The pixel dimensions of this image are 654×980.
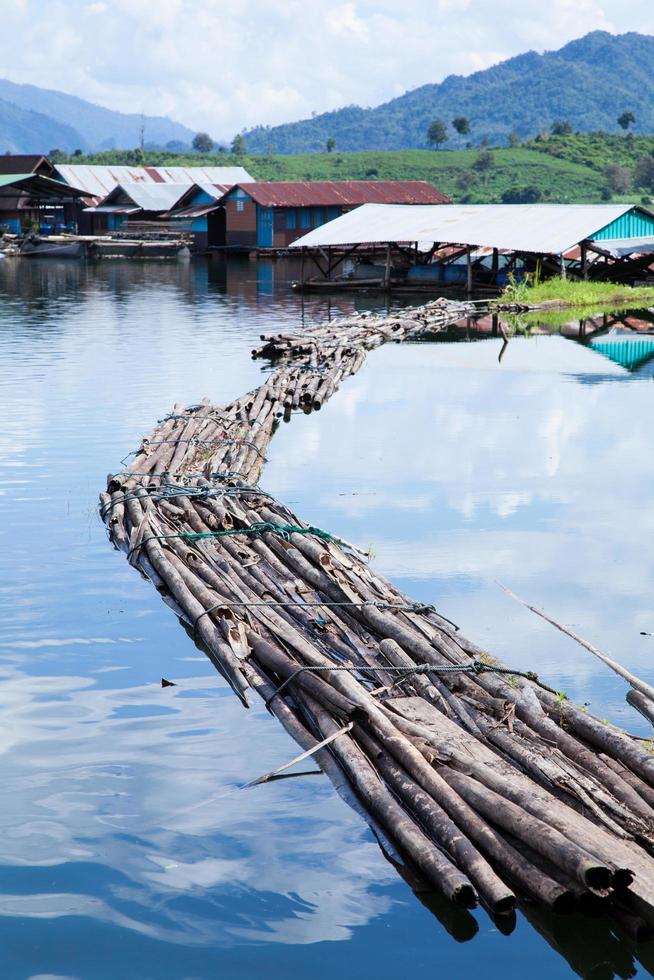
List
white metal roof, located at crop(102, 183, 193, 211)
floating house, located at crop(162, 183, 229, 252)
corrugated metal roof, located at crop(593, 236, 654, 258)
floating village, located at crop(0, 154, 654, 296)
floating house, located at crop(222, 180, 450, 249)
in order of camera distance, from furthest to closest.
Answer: white metal roof, located at crop(102, 183, 193, 211), floating house, located at crop(162, 183, 229, 252), floating house, located at crop(222, 180, 450, 249), corrugated metal roof, located at crop(593, 236, 654, 258), floating village, located at crop(0, 154, 654, 296)

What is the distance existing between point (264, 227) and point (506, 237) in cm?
3597

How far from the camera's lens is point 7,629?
11.6 meters

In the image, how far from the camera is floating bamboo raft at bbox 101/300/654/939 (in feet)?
21.2

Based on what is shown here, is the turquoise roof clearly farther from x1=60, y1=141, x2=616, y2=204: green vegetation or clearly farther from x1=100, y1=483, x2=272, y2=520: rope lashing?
x1=60, y1=141, x2=616, y2=204: green vegetation

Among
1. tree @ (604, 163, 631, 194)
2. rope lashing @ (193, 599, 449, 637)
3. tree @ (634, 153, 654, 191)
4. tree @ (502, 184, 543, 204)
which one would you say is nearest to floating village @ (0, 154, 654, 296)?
tree @ (502, 184, 543, 204)

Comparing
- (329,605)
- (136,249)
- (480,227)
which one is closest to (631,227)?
(480,227)

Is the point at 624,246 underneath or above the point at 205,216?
underneath

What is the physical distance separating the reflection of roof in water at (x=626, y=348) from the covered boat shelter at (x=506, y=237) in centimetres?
627

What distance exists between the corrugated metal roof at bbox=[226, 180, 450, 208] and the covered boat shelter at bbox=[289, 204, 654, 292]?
23204mm

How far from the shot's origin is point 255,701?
9758mm

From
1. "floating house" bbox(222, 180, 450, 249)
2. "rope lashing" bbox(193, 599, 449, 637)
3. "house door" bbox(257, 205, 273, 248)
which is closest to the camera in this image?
"rope lashing" bbox(193, 599, 449, 637)

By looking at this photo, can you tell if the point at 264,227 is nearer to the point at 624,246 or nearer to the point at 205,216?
the point at 205,216

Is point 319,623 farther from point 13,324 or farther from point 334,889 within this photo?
point 13,324

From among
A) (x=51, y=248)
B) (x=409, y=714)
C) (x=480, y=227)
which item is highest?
(x=480, y=227)
